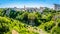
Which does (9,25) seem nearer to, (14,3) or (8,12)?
(8,12)

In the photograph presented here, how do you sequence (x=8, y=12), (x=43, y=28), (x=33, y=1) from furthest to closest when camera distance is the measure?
(x=33, y=1) < (x=8, y=12) < (x=43, y=28)

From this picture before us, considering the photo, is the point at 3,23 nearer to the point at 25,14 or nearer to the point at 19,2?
the point at 25,14

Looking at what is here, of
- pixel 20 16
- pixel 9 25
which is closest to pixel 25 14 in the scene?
pixel 20 16

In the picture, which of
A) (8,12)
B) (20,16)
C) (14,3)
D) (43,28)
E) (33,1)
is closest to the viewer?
(43,28)

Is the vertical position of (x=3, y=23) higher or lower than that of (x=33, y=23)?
higher

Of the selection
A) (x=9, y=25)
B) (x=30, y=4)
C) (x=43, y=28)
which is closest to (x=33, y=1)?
(x=30, y=4)

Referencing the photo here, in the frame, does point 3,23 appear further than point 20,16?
No
